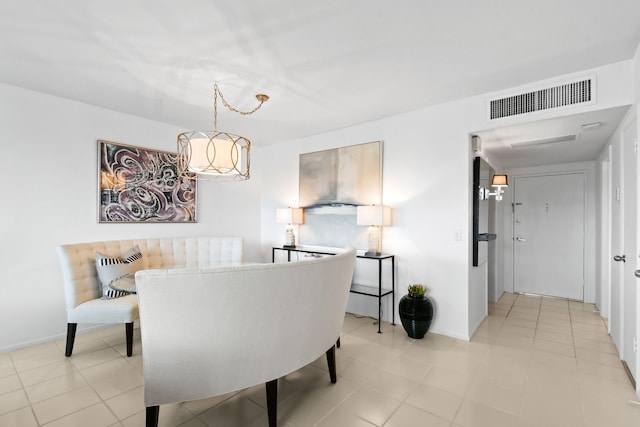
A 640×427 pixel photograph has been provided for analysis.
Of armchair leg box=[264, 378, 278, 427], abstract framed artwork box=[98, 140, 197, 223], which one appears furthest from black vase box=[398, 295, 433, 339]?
abstract framed artwork box=[98, 140, 197, 223]

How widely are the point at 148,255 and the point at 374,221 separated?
8.45 feet

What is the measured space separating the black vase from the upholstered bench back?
2.08 metres

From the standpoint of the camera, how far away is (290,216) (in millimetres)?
4176

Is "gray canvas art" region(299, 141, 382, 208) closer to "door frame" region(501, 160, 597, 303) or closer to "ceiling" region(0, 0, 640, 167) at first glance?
"ceiling" region(0, 0, 640, 167)

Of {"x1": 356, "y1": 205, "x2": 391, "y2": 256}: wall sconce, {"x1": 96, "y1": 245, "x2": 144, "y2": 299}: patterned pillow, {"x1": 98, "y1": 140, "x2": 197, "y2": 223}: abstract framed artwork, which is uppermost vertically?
{"x1": 98, "y1": 140, "x2": 197, "y2": 223}: abstract framed artwork

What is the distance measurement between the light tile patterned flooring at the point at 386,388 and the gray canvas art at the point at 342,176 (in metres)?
1.64

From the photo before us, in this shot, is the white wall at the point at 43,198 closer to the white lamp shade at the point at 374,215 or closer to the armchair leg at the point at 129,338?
the armchair leg at the point at 129,338

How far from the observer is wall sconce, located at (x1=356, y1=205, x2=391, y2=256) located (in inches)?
131

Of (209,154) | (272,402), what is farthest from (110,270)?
(272,402)

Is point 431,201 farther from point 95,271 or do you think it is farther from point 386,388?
point 95,271

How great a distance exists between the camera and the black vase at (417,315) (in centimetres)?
299

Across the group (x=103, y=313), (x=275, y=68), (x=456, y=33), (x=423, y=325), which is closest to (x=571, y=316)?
(x=423, y=325)

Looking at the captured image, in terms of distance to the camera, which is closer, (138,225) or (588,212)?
(138,225)

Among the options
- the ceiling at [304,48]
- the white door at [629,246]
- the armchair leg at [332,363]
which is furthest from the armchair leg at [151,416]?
the white door at [629,246]
